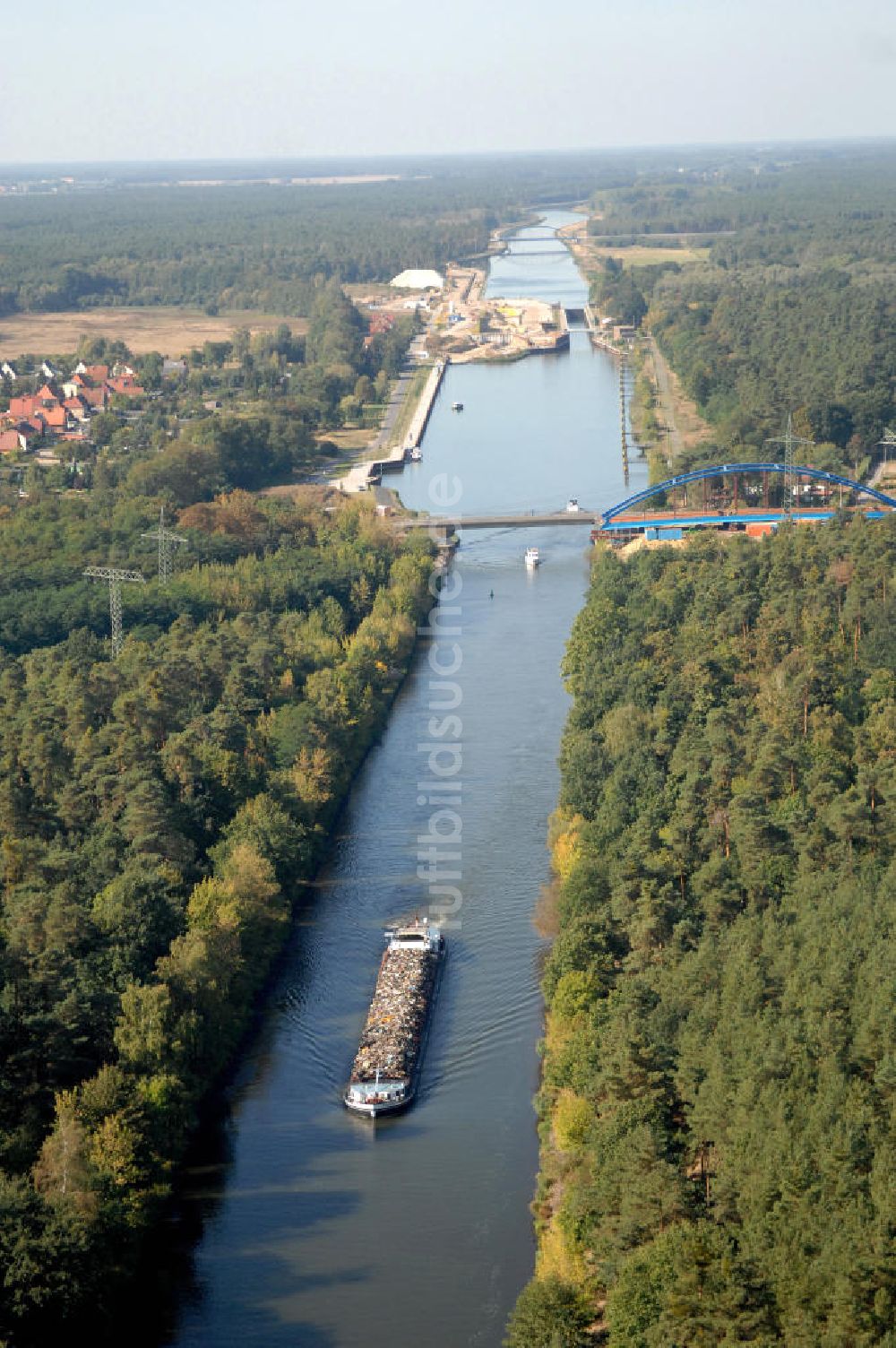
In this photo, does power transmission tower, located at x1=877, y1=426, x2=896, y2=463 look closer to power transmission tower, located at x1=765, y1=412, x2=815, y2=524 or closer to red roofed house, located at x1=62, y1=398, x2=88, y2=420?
power transmission tower, located at x1=765, y1=412, x2=815, y2=524

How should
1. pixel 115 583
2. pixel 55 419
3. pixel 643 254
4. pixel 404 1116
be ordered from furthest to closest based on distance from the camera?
pixel 643 254 → pixel 55 419 → pixel 115 583 → pixel 404 1116

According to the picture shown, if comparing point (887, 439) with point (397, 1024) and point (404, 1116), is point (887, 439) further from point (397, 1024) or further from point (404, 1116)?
point (404, 1116)

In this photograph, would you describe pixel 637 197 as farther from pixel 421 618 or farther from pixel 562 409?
pixel 421 618

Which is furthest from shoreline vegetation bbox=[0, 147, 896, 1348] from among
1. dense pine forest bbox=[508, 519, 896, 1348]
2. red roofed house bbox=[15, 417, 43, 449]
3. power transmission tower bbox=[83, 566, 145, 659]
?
red roofed house bbox=[15, 417, 43, 449]

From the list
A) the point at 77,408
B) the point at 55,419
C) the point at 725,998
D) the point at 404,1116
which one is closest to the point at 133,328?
the point at 77,408

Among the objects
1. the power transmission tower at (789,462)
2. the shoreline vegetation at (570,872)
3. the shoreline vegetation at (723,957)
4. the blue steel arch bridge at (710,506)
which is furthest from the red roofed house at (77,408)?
the shoreline vegetation at (723,957)

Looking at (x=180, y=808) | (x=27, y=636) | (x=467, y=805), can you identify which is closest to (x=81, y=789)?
(x=180, y=808)

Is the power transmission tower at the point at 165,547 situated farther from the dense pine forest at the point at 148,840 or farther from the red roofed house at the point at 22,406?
the red roofed house at the point at 22,406
